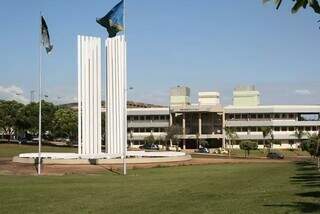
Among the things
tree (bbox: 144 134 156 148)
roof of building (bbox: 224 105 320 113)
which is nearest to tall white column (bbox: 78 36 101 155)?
tree (bbox: 144 134 156 148)

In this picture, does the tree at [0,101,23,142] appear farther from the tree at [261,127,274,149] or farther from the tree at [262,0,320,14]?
the tree at [262,0,320,14]

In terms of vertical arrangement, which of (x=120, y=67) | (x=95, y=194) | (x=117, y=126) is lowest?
(x=95, y=194)

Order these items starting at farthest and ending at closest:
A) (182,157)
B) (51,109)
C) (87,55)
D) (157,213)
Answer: (51,109) < (182,157) < (87,55) < (157,213)

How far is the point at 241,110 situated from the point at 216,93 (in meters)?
8.39

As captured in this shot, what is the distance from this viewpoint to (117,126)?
57.0 m

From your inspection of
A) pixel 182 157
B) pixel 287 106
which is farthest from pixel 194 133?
pixel 182 157

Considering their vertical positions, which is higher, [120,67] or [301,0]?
[120,67]

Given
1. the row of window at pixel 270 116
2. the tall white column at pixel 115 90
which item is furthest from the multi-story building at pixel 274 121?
the tall white column at pixel 115 90

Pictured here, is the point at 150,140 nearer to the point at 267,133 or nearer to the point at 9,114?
the point at 267,133

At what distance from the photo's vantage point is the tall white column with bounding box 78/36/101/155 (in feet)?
181

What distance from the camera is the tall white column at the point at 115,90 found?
55906 mm

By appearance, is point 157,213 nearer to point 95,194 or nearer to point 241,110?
point 95,194

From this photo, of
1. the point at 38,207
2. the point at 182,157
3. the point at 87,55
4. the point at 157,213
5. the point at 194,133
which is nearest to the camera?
the point at 157,213

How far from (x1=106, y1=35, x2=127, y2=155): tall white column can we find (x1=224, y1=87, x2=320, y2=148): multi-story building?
77.3 m
